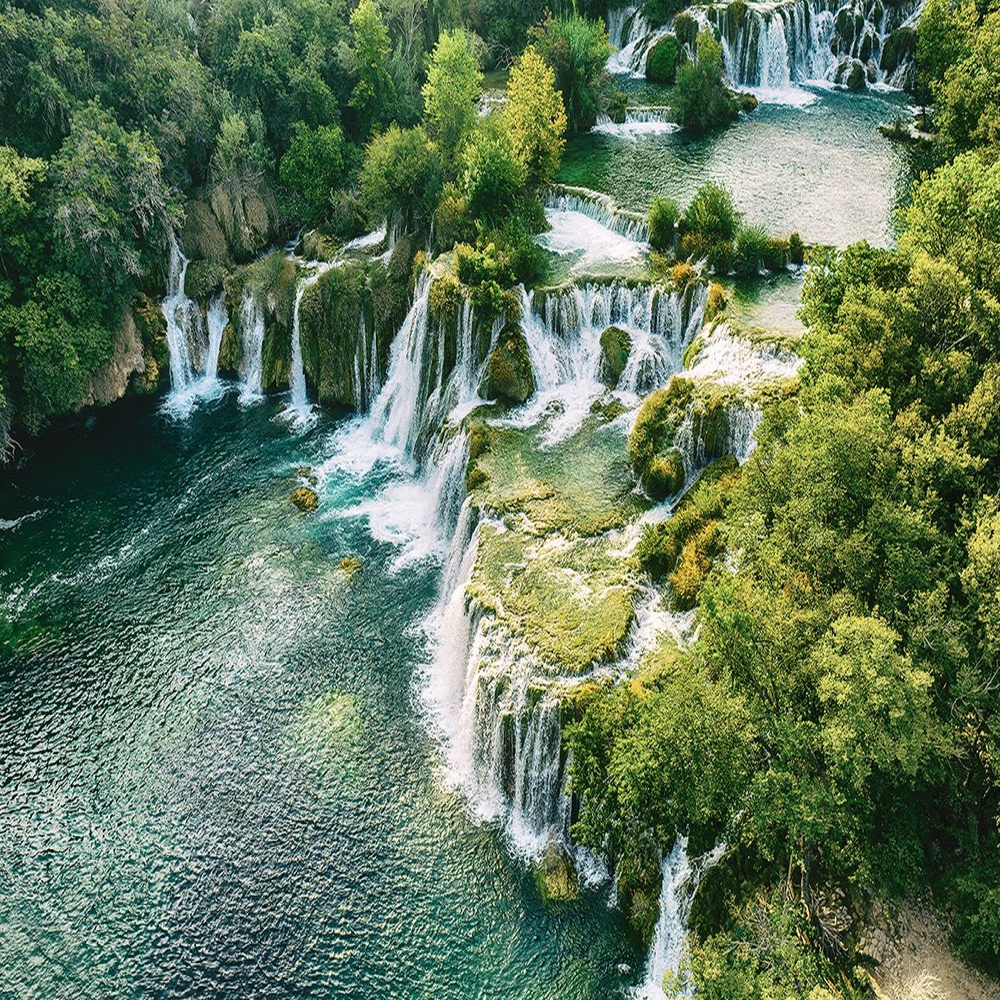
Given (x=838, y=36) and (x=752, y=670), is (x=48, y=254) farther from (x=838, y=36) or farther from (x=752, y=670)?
(x=838, y=36)

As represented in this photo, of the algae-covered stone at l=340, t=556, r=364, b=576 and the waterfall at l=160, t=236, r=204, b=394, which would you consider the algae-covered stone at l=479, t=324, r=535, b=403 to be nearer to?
the algae-covered stone at l=340, t=556, r=364, b=576

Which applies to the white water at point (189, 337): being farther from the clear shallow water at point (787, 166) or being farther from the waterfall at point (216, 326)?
the clear shallow water at point (787, 166)

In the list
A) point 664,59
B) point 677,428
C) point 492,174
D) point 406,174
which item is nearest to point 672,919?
point 677,428

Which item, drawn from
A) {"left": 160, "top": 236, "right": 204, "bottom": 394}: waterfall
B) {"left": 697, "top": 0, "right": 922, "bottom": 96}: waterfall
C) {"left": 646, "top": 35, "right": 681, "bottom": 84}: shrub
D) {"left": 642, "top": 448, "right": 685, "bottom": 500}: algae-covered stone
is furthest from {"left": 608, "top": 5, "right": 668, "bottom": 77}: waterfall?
{"left": 642, "top": 448, "right": 685, "bottom": 500}: algae-covered stone

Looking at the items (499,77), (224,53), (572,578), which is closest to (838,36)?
(499,77)

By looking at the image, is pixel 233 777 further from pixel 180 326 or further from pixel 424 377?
pixel 180 326
